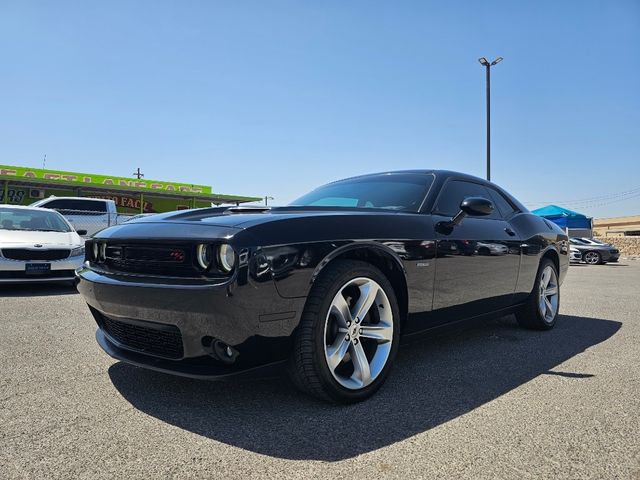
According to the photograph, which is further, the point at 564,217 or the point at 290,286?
the point at 564,217

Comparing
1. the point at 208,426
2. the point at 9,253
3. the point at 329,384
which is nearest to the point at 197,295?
the point at 208,426

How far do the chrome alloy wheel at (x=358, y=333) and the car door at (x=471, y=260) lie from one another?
1.71ft

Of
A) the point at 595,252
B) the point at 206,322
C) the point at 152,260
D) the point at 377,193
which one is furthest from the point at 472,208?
the point at 595,252

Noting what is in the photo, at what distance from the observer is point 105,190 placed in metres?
21.8

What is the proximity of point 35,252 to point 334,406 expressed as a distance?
18.5 ft

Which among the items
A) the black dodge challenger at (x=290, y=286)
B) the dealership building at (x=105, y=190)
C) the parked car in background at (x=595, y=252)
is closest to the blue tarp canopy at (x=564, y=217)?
the parked car in background at (x=595, y=252)

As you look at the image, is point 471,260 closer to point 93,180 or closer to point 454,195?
point 454,195

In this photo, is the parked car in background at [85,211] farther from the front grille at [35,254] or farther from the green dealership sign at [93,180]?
the green dealership sign at [93,180]

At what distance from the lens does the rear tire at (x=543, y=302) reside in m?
4.19

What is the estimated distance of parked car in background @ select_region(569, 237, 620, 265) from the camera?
1912cm

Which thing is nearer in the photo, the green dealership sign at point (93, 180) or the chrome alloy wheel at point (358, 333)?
the chrome alloy wheel at point (358, 333)

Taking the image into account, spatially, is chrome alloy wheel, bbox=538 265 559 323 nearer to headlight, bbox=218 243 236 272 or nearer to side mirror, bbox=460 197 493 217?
side mirror, bbox=460 197 493 217

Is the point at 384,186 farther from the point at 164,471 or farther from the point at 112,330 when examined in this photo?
the point at 164,471

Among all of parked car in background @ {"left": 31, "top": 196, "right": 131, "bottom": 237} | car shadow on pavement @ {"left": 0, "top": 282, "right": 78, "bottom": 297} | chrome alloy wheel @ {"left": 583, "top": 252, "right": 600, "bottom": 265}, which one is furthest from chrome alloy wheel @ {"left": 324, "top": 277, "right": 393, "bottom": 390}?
chrome alloy wheel @ {"left": 583, "top": 252, "right": 600, "bottom": 265}
